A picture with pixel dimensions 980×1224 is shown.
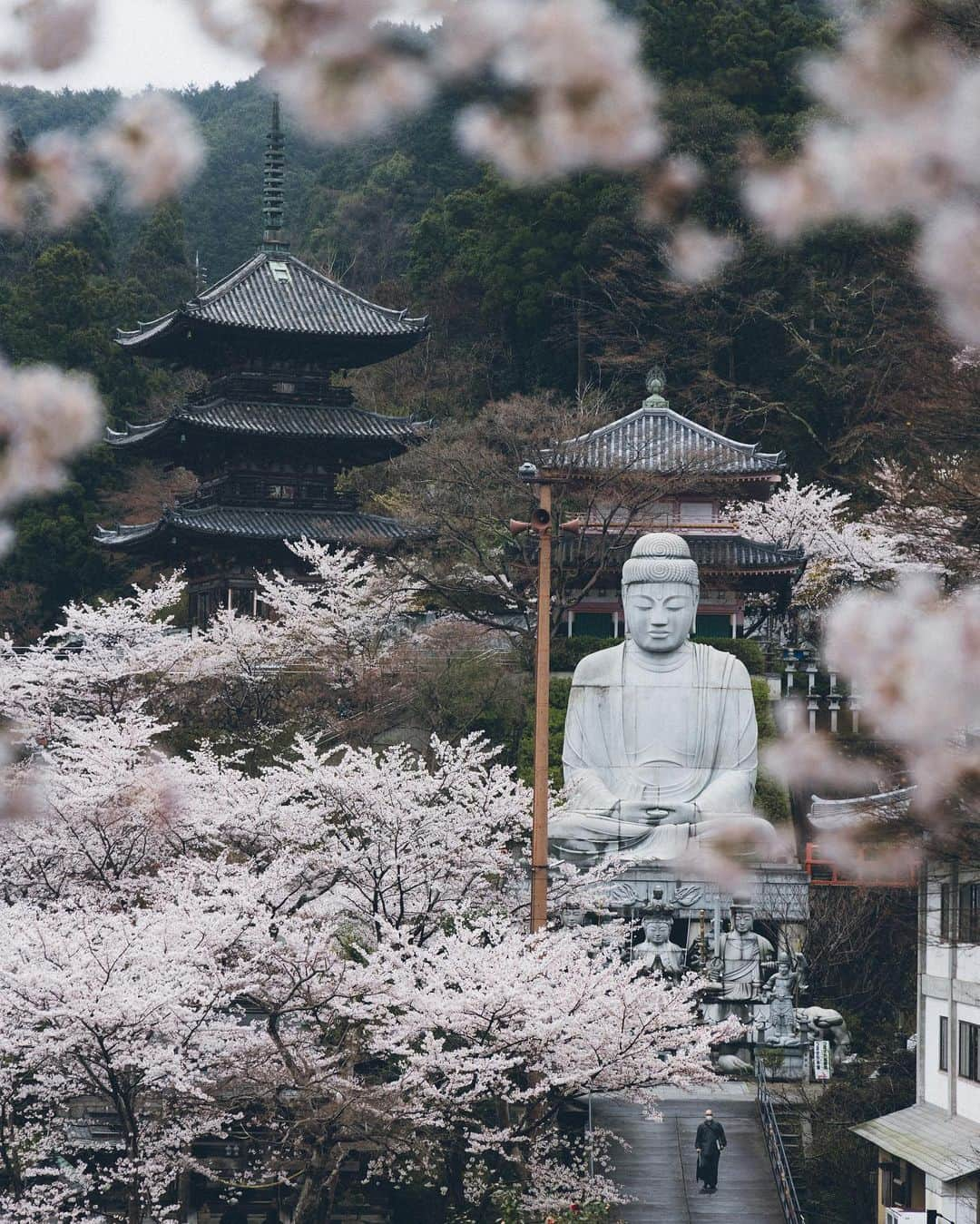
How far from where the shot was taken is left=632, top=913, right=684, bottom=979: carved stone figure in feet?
74.9

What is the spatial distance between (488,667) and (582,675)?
402 cm

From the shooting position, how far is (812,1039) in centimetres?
2138

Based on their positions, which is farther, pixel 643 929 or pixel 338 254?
pixel 338 254

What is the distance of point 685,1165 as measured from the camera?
1905cm

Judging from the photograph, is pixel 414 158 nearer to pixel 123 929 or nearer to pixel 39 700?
pixel 39 700

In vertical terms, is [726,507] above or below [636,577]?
above

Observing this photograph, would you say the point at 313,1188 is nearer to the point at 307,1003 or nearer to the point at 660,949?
the point at 307,1003

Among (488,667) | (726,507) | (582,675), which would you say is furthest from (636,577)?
(726,507)

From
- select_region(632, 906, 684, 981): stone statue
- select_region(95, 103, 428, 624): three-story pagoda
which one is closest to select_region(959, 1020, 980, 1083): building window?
select_region(632, 906, 684, 981): stone statue

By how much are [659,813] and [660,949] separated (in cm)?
342

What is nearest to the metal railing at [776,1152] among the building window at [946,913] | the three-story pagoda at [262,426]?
the building window at [946,913]

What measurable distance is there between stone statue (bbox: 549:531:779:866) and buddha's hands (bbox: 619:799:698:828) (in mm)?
213

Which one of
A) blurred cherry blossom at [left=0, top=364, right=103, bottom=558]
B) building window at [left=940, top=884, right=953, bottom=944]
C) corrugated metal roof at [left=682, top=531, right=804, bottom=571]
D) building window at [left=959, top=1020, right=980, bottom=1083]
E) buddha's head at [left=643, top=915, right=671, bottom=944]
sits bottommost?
building window at [left=959, top=1020, right=980, bottom=1083]

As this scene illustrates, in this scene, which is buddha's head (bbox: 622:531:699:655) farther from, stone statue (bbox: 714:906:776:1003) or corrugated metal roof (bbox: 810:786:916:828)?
corrugated metal roof (bbox: 810:786:916:828)
